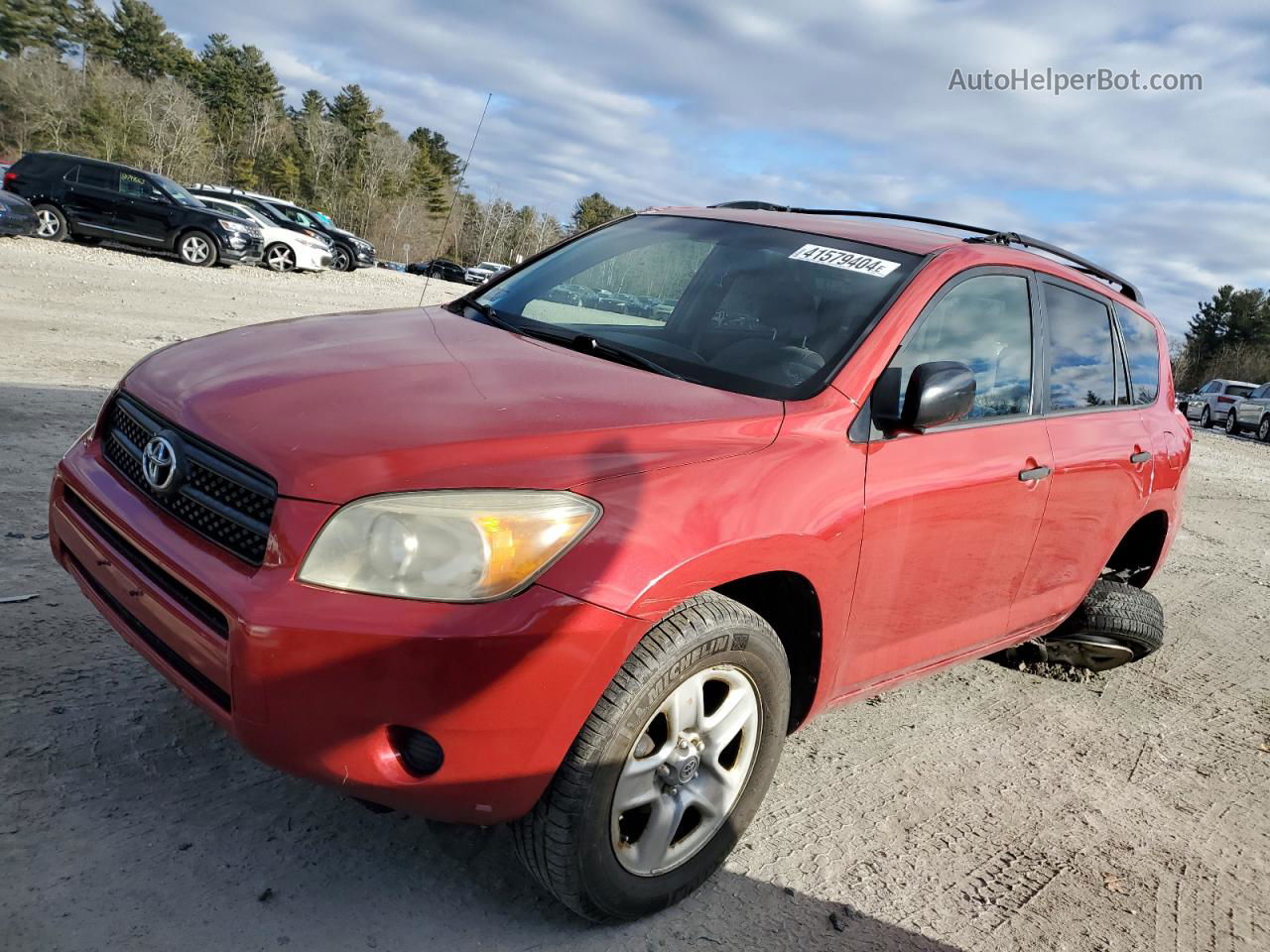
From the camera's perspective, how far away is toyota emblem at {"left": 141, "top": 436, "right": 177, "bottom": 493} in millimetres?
2342

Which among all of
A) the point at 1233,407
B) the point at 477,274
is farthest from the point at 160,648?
the point at 477,274

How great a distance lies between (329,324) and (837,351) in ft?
5.34

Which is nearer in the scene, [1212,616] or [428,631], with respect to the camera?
[428,631]

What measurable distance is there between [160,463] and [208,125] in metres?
81.3

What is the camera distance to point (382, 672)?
1991 mm

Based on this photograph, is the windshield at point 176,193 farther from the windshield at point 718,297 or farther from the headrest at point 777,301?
the headrest at point 777,301

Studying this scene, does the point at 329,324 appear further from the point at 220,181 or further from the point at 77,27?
the point at 77,27

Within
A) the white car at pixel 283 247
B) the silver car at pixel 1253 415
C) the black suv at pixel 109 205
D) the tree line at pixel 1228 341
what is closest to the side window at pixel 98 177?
the black suv at pixel 109 205

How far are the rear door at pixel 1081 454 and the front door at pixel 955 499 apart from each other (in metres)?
→ 0.13

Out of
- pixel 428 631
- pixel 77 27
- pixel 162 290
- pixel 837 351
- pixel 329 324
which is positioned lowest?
pixel 162 290

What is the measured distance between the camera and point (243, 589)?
2.05 m

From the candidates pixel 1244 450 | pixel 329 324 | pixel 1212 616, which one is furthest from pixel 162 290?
pixel 1244 450

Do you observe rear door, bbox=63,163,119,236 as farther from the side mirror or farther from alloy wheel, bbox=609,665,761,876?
alloy wheel, bbox=609,665,761,876

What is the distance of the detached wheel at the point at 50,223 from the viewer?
58.2 ft
